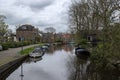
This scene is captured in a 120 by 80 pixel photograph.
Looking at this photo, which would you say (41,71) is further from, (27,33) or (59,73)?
(27,33)

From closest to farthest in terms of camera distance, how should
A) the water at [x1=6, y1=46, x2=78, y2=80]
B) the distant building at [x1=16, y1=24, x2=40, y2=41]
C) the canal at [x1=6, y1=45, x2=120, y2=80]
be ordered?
the canal at [x1=6, y1=45, x2=120, y2=80]
the water at [x1=6, y1=46, x2=78, y2=80]
the distant building at [x1=16, y1=24, x2=40, y2=41]

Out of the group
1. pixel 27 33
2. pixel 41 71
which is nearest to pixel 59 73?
pixel 41 71

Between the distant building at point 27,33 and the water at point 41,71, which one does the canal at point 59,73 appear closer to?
the water at point 41,71

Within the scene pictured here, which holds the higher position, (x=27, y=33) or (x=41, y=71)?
(x=27, y=33)

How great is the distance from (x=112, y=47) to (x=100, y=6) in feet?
31.6

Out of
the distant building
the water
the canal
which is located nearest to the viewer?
the canal

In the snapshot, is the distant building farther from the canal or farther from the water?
the canal

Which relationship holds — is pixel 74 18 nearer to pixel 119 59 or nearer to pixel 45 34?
pixel 119 59

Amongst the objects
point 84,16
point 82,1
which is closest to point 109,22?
point 82,1

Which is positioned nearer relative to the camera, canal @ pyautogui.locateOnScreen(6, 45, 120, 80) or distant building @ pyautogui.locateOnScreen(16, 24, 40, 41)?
canal @ pyautogui.locateOnScreen(6, 45, 120, 80)

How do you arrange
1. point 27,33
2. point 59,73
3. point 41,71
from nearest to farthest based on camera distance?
point 59,73
point 41,71
point 27,33

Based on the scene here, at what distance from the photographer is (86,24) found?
51750 mm

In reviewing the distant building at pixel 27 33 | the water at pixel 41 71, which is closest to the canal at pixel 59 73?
the water at pixel 41 71

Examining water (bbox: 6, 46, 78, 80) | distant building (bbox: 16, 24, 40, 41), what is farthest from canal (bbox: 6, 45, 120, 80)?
distant building (bbox: 16, 24, 40, 41)
